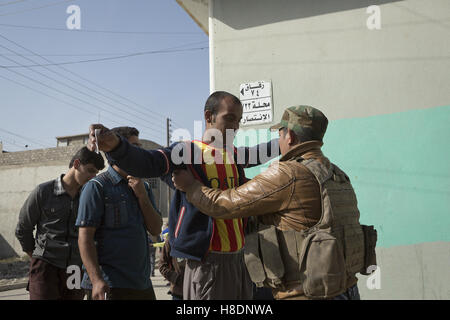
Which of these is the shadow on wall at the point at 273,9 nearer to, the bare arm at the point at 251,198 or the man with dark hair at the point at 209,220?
the man with dark hair at the point at 209,220

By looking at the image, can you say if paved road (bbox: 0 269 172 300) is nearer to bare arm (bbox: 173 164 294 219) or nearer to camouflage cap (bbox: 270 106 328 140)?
bare arm (bbox: 173 164 294 219)

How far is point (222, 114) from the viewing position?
1931mm

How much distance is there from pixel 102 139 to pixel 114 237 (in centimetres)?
103

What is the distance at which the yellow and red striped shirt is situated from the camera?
1.82m

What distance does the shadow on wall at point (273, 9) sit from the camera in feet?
13.5

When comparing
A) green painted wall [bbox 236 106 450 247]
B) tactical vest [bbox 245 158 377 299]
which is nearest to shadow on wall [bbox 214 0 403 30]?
green painted wall [bbox 236 106 450 247]

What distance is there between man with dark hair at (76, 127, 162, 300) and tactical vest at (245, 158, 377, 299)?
96 centimetres

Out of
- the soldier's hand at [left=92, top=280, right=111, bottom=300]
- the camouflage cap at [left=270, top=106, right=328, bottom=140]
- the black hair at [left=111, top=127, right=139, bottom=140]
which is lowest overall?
the soldier's hand at [left=92, top=280, right=111, bottom=300]

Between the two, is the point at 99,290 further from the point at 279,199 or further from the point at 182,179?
the point at 279,199

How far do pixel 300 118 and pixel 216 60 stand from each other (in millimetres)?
3051

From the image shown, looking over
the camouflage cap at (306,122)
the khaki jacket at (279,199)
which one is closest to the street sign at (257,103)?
the camouflage cap at (306,122)

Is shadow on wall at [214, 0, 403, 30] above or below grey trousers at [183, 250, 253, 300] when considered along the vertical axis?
above

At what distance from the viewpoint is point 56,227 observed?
10.2 feet
